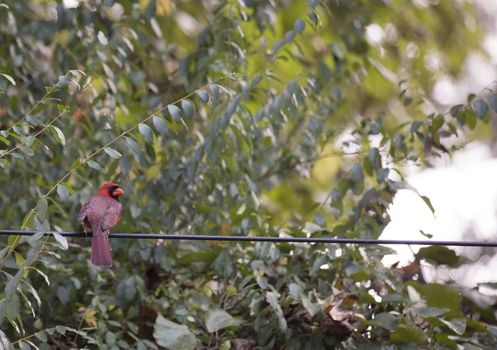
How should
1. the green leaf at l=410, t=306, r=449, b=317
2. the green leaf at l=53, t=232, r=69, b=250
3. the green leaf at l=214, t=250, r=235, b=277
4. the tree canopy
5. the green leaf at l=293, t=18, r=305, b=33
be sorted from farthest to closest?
the green leaf at l=214, t=250, r=235, b=277
the green leaf at l=293, t=18, r=305, b=33
the tree canopy
the green leaf at l=410, t=306, r=449, b=317
the green leaf at l=53, t=232, r=69, b=250

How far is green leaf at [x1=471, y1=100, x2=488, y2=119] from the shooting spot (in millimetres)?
5995

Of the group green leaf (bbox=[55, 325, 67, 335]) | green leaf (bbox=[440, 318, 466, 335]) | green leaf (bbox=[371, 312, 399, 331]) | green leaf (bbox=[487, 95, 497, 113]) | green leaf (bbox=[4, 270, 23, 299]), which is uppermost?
green leaf (bbox=[487, 95, 497, 113])

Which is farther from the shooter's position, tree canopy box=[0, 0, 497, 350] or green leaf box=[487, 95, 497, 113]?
green leaf box=[487, 95, 497, 113]

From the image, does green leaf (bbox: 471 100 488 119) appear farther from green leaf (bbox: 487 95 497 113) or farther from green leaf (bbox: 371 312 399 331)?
green leaf (bbox: 371 312 399 331)

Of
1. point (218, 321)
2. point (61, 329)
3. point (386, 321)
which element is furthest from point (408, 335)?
point (61, 329)

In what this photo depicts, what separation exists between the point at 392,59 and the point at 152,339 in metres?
4.97

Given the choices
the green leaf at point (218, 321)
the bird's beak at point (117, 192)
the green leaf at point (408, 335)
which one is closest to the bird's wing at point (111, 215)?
the bird's beak at point (117, 192)

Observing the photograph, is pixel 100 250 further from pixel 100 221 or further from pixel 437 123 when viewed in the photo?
pixel 437 123

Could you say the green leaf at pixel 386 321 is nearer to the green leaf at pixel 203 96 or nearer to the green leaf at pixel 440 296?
the green leaf at pixel 440 296

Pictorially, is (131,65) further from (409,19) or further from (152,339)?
(409,19)

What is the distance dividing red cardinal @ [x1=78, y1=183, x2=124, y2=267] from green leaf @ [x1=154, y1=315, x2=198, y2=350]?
0.51m

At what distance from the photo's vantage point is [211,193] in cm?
675

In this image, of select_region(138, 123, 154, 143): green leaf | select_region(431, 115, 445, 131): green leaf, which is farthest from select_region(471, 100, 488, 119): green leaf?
select_region(138, 123, 154, 143): green leaf

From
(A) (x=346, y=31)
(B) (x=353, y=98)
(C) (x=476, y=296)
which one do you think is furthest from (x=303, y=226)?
(B) (x=353, y=98)
